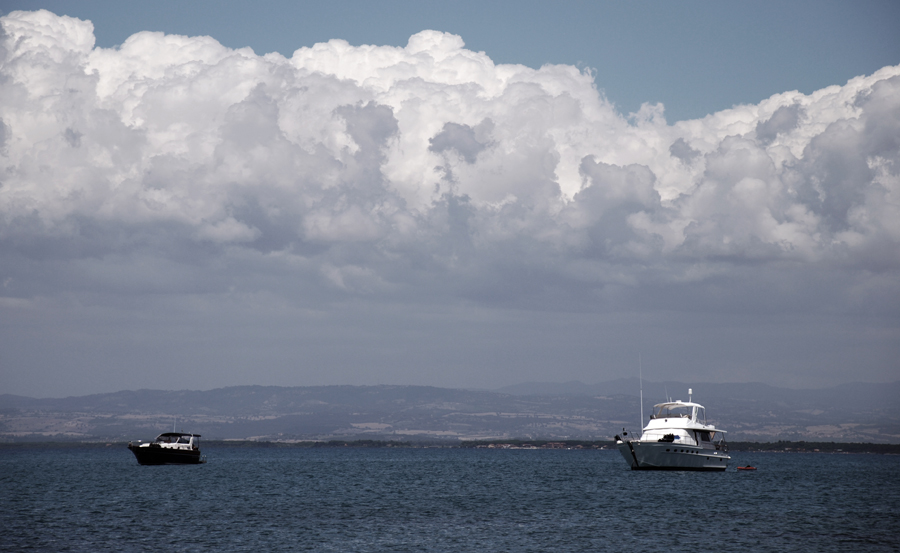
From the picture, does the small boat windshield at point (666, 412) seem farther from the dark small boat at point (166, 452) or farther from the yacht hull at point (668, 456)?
the dark small boat at point (166, 452)

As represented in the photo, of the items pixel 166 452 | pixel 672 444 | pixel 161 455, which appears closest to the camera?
pixel 672 444

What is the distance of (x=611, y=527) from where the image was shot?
67188mm

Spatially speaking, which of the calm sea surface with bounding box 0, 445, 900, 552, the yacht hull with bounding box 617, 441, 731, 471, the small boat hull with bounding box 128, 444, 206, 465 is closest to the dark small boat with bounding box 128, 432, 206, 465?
the small boat hull with bounding box 128, 444, 206, 465

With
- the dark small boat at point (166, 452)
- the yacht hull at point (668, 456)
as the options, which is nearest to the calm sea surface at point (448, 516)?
the yacht hull at point (668, 456)

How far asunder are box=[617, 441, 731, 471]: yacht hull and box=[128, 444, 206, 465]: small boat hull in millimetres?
79485

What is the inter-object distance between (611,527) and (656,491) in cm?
3247

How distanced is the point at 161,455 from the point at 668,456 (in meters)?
88.6

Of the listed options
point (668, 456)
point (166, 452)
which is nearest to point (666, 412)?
point (668, 456)

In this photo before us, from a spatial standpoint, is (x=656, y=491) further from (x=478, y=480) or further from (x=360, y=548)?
(x=360, y=548)

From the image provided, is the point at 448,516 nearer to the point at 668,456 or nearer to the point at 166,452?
the point at 668,456

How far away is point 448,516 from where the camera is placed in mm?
74000

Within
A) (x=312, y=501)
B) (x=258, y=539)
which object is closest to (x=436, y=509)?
(x=312, y=501)

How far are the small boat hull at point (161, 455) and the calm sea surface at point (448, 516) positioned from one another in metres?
33.7

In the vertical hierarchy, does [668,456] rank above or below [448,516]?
above
